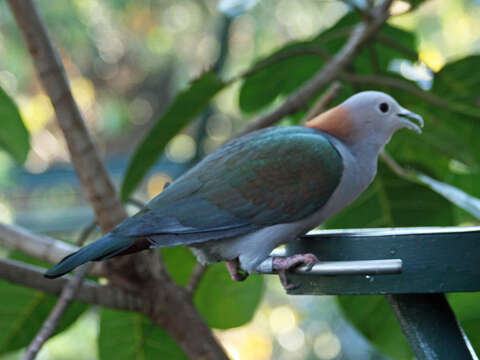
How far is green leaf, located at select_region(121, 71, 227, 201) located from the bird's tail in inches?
20.5

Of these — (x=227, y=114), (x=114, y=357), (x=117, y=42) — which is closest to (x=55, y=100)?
(x=114, y=357)

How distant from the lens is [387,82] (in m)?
1.27

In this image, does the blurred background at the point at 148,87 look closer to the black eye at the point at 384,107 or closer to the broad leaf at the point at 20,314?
the broad leaf at the point at 20,314

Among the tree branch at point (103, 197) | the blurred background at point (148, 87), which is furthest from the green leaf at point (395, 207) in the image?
the blurred background at point (148, 87)

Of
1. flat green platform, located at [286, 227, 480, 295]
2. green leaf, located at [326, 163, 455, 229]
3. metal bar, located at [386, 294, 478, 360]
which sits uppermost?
flat green platform, located at [286, 227, 480, 295]

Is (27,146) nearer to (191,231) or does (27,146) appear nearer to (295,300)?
(191,231)

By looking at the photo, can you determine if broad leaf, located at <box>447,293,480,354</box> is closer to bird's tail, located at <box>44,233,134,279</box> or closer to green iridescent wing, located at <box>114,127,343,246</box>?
green iridescent wing, located at <box>114,127,343,246</box>

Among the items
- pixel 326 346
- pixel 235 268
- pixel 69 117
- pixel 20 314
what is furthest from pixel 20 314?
pixel 326 346

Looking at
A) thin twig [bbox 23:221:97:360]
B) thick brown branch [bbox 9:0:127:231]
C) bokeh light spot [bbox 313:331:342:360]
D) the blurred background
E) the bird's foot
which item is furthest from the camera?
the blurred background

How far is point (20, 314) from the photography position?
135 cm

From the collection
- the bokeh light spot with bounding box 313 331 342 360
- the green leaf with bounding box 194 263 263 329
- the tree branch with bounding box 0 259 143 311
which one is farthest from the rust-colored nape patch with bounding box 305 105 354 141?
the bokeh light spot with bounding box 313 331 342 360

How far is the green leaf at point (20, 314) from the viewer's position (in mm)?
1342

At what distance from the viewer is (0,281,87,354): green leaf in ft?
4.40

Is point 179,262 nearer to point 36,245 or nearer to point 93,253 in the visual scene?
point 36,245
